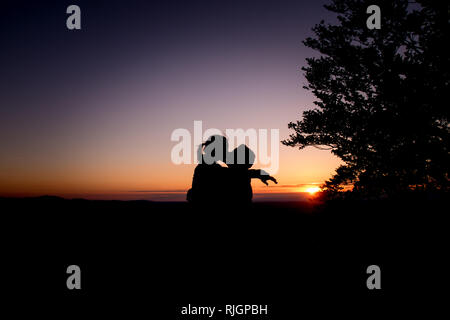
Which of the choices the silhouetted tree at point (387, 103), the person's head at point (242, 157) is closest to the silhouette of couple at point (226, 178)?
the person's head at point (242, 157)

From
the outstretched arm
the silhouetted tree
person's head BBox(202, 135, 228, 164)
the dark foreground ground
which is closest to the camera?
person's head BBox(202, 135, 228, 164)

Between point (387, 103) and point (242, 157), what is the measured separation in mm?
5517

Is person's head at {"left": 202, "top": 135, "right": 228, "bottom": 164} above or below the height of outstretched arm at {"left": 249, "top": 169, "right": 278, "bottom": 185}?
above

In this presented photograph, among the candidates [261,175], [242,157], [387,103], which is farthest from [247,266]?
[387,103]

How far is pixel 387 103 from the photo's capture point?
6891mm

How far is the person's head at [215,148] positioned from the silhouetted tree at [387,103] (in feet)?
17.3

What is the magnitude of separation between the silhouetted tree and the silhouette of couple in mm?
4898

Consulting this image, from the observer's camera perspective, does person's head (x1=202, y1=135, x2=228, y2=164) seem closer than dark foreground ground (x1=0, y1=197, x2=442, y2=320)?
Yes

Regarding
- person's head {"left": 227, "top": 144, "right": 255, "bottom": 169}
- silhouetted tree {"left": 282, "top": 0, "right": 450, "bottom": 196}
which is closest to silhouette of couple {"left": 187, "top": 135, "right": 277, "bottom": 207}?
person's head {"left": 227, "top": 144, "right": 255, "bottom": 169}

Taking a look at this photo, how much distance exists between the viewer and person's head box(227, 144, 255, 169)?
3463mm

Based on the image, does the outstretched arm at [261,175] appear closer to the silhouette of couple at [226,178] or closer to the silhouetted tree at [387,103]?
the silhouette of couple at [226,178]

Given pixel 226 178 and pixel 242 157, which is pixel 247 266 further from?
pixel 242 157

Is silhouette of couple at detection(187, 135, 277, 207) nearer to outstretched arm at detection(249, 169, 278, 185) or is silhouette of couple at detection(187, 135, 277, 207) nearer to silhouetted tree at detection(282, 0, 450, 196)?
outstretched arm at detection(249, 169, 278, 185)
